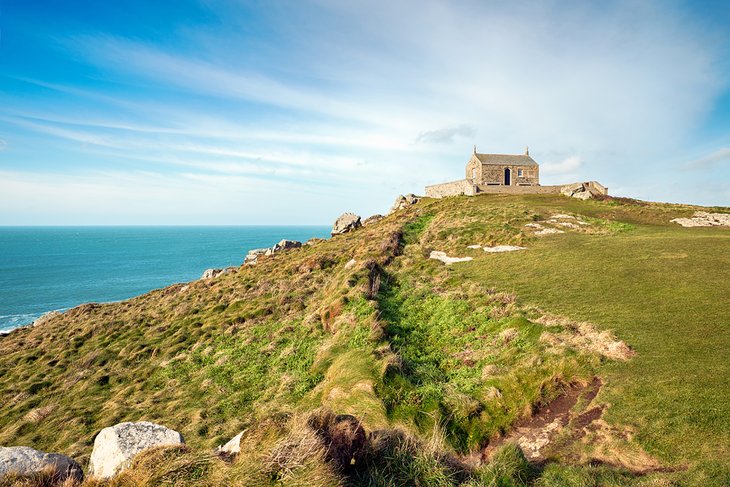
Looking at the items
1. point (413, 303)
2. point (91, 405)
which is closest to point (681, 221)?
point (413, 303)

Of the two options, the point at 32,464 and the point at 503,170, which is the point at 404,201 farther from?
the point at 32,464

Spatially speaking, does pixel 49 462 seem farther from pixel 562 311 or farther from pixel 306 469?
pixel 562 311

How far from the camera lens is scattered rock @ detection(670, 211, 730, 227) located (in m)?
34.5

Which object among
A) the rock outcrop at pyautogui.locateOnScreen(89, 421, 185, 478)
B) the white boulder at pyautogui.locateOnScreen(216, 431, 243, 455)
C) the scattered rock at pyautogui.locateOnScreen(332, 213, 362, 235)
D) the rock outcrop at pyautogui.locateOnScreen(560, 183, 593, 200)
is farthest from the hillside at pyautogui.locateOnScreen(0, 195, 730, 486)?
the scattered rock at pyautogui.locateOnScreen(332, 213, 362, 235)

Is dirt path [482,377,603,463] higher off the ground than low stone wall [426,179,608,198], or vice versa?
low stone wall [426,179,608,198]

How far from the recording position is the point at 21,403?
20.3m

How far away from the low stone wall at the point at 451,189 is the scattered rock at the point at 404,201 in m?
4.38

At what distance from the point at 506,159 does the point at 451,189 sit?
14.2 meters

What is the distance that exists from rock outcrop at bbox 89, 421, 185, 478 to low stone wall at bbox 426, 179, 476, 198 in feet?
208

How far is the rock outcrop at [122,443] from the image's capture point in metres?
6.14

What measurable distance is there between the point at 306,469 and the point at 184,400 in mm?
13784

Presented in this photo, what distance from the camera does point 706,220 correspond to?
35.8 metres

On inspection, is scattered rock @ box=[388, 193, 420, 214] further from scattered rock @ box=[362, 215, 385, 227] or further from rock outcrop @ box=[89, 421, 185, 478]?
rock outcrop @ box=[89, 421, 185, 478]

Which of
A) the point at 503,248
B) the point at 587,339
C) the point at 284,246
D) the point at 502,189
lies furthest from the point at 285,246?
the point at 587,339
